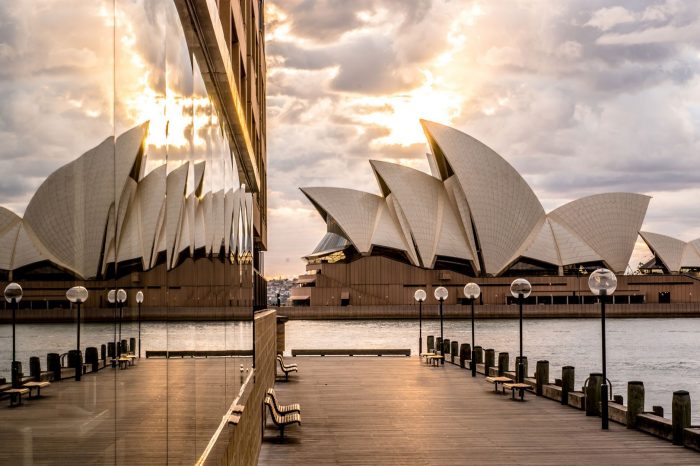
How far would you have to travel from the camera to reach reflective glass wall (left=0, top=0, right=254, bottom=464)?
1199 millimetres

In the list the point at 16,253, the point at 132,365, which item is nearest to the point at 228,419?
the point at 132,365

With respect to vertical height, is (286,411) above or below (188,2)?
below

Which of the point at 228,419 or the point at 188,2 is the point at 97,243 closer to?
the point at 188,2

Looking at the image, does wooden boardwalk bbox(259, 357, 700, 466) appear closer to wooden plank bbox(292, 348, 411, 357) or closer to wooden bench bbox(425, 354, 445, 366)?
wooden bench bbox(425, 354, 445, 366)

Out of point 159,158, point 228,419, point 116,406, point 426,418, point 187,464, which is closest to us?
point 116,406

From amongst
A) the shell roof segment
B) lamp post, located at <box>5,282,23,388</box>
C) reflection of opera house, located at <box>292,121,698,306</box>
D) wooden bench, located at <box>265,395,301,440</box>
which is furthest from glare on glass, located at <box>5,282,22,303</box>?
reflection of opera house, located at <box>292,121,698,306</box>

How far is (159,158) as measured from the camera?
232cm

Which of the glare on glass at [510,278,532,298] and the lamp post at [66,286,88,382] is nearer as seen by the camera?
the lamp post at [66,286,88,382]

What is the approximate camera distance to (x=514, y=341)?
50.4 metres

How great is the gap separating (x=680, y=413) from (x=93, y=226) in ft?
33.8

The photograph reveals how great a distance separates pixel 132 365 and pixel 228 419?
277 centimetres

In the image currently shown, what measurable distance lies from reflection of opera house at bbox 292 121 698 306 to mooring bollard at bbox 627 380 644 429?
54559 mm

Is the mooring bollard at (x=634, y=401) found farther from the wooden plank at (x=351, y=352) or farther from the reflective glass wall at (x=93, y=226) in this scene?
the wooden plank at (x=351, y=352)

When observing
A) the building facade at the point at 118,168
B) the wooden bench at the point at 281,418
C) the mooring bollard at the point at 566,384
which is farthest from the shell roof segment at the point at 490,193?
the building facade at the point at 118,168
